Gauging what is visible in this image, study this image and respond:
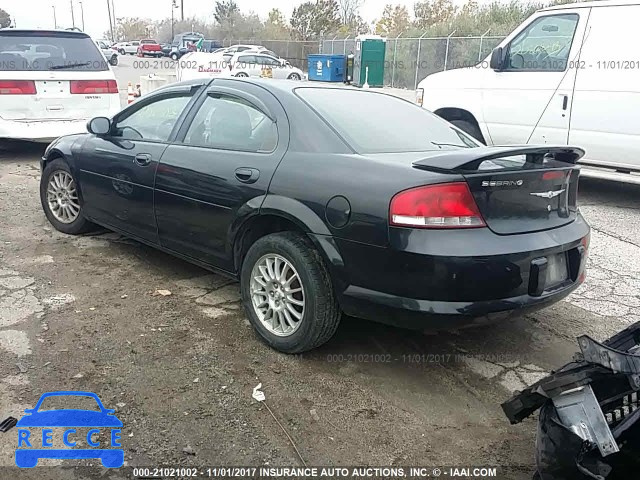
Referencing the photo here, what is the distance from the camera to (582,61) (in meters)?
6.89

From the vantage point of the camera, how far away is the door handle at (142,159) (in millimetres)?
4207

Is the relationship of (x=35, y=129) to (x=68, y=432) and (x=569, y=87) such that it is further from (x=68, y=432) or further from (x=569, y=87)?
(x=569, y=87)

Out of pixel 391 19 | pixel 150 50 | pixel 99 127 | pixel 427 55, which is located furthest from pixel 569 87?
Answer: pixel 150 50

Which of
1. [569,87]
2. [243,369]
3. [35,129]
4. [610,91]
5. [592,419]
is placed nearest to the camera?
[592,419]

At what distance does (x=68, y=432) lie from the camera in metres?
2.70

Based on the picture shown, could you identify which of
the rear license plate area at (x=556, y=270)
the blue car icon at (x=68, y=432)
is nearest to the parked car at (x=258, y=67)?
the rear license plate area at (x=556, y=270)

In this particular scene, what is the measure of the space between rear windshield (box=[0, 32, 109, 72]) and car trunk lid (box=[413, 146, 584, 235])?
6.90 m

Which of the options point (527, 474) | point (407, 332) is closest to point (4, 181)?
point (407, 332)

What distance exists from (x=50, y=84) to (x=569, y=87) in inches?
264

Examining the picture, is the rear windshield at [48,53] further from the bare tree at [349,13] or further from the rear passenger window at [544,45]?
the bare tree at [349,13]

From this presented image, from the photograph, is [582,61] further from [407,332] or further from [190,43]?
[190,43]

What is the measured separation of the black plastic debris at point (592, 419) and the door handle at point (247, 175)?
195 centimetres

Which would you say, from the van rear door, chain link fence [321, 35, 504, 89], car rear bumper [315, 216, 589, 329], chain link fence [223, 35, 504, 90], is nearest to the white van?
the van rear door

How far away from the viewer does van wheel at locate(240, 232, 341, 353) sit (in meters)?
3.17
